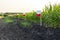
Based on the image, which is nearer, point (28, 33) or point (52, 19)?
point (28, 33)

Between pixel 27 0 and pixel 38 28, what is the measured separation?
6.18 feet

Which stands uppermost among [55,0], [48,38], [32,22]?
[55,0]

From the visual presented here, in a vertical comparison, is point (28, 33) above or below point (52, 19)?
below

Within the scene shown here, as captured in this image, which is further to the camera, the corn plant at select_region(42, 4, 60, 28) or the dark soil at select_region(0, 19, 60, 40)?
the corn plant at select_region(42, 4, 60, 28)

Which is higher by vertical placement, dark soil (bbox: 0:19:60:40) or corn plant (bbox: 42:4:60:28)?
corn plant (bbox: 42:4:60:28)

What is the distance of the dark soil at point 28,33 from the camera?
7.91 ft

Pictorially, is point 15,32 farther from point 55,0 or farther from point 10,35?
point 55,0

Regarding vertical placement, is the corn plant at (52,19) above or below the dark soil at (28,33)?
above

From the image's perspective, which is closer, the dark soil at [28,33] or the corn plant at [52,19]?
the dark soil at [28,33]

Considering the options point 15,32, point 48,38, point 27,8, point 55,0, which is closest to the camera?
point 48,38

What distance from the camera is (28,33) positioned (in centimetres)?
Answer: 250

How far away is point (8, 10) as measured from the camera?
14.7 feet

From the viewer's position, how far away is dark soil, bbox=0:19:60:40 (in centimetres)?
241

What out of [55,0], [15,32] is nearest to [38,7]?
[55,0]
